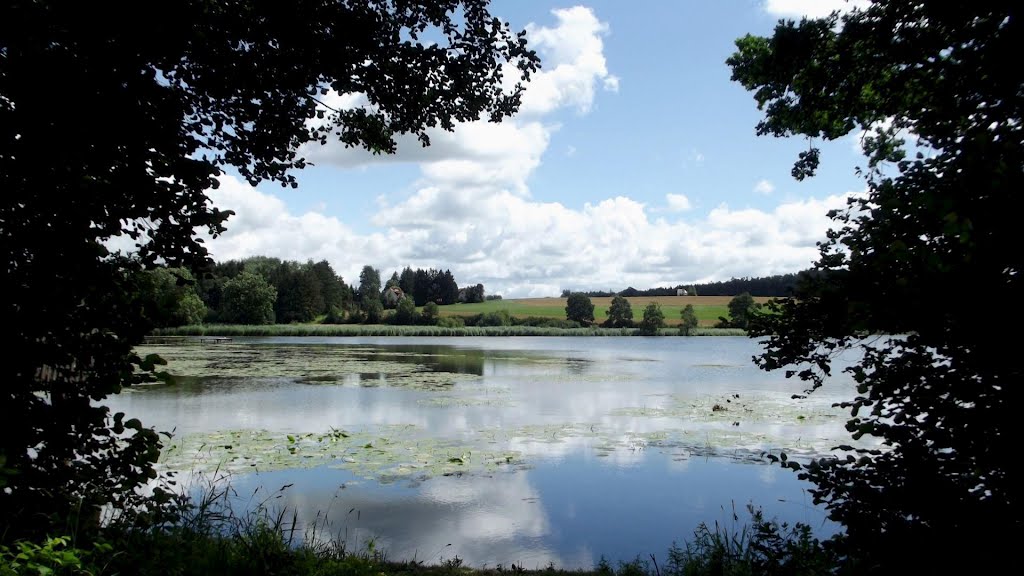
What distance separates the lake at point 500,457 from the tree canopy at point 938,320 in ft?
11.4

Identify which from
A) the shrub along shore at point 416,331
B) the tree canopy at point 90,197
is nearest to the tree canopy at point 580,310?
the shrub along shore at point 416,331

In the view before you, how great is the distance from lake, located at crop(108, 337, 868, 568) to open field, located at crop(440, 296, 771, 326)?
53744 mm

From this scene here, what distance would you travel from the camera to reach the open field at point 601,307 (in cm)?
7106

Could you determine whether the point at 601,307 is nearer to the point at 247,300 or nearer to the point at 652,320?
the point at 652,320

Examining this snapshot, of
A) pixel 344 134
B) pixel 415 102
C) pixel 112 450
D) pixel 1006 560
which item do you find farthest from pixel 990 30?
pixel 112 450

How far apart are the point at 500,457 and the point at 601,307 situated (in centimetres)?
7016

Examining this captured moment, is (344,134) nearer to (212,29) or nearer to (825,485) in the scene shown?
(212,29)

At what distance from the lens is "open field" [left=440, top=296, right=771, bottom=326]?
233 feet

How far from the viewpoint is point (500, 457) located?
30.5 feet

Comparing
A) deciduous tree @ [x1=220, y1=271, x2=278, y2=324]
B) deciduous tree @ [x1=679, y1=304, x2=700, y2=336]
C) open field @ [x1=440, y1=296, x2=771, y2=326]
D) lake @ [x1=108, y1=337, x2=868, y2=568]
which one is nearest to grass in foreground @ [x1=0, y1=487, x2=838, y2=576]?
lake @ [x1=108, y1=337, x2=868, y2=568]

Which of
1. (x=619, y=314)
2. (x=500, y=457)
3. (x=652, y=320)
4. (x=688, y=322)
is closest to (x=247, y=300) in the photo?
(x=619, y=314)

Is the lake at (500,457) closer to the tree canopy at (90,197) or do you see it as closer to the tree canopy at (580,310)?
the tree canopy at (90,197)

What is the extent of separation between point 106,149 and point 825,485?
402 cm

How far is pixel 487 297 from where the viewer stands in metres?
95.4
